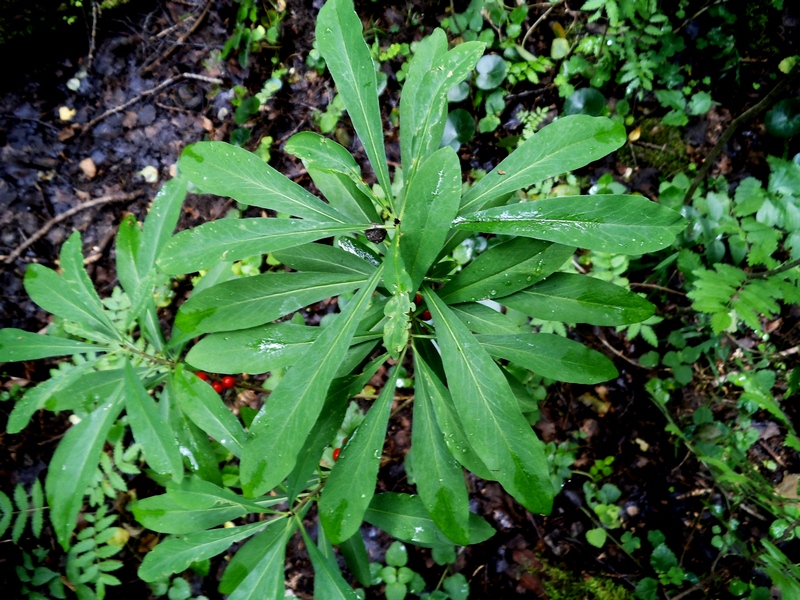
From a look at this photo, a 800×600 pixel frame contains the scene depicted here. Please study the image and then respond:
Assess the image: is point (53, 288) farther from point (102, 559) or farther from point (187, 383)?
point (102, 559)

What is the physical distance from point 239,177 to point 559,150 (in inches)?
33.2

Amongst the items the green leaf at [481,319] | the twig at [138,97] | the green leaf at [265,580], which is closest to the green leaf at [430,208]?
the green leaf at [481,319]

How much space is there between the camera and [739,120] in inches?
74.9

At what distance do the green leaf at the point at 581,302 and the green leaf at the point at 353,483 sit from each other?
539 mm

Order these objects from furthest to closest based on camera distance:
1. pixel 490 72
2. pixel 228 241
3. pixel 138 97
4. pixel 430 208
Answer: pixel 138 97 < pixel 490 72 < pixel 228 241 < pixel 430 208

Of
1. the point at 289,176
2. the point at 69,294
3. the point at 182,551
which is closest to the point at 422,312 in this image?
the point at 182,551

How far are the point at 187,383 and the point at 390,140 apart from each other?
1.90 meters

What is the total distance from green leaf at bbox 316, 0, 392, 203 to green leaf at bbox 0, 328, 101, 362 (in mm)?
1119

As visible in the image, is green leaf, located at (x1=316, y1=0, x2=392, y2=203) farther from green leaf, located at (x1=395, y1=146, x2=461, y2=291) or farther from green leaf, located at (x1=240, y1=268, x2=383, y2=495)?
green leaf, located at (x1=240, y1=268, x2=383, y2=495)

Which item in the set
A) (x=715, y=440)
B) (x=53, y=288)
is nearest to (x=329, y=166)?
(x=53, y=288)

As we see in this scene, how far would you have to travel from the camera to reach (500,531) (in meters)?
2.18

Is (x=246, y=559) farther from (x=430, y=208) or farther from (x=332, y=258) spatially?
(x=430, y=208)

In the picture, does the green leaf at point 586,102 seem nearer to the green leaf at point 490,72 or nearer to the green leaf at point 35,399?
the green leaf at point 490,72

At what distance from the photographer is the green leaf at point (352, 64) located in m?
1.25
